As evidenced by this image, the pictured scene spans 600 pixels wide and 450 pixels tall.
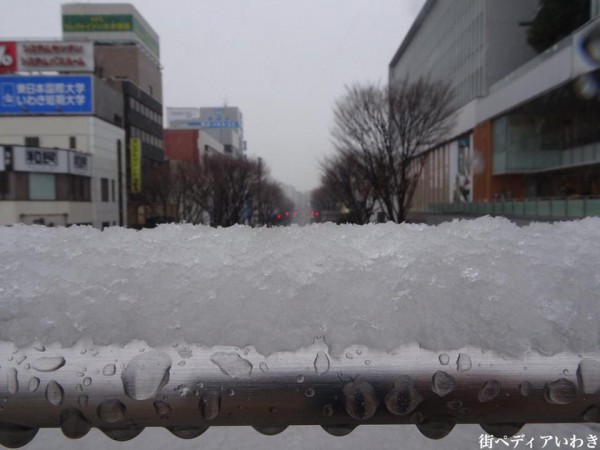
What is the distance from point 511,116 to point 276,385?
28.4 m

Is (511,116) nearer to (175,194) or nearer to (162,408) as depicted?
(175,194)

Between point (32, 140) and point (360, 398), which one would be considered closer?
point (360, 398)

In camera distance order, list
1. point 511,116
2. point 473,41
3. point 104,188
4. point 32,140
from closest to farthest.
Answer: point 511,116 → point 473,41 → point 32,140 → point 104,188

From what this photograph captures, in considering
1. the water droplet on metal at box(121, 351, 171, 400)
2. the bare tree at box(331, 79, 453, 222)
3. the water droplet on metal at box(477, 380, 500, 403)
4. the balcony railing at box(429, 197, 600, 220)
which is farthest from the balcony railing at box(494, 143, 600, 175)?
the water droplet on metal at box(121, 351, 171, 400)

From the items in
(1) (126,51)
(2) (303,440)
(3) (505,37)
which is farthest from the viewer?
(1) (126,51)

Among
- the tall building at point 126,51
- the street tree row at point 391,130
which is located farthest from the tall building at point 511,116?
the tall building at point 126,51

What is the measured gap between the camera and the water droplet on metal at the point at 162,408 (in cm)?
97

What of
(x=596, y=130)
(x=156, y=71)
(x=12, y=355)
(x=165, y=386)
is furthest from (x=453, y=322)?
(x=156, y=71)

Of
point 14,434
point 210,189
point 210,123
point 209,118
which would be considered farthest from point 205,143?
point 14,434

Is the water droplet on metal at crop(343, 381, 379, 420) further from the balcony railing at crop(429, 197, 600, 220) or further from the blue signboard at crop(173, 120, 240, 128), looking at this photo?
the blue signboard at crop(173, 120, 240, 128)

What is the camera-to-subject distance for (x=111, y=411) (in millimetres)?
978

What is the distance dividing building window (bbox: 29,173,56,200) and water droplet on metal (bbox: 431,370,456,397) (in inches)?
1233

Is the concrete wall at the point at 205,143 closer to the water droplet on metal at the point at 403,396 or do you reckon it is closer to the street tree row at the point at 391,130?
the street tree row at the point at 391,130

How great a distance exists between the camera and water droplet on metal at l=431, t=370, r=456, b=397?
97cm
